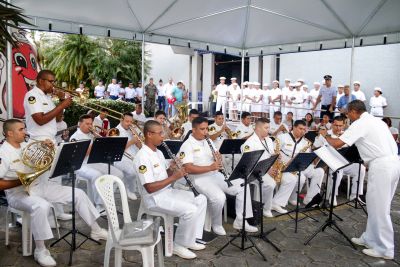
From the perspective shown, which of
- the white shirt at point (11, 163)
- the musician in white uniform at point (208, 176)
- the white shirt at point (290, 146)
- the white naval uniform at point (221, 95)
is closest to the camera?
the white shirt at point (11, 163)

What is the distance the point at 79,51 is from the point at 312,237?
22.6m

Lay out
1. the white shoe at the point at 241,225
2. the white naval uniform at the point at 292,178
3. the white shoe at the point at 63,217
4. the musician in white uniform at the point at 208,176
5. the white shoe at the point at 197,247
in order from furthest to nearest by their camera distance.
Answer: the white naval uniform at the point at 292,178, the white shoe at the point at 63,217, the white shoe at the point at 241,225, the musician in white uniform at the point at 208,176, the white shoe at the point at 197,247

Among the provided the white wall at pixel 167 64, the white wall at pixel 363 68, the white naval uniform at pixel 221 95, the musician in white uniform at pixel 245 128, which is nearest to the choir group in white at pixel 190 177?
the musician in white uniform at pixel 245 128

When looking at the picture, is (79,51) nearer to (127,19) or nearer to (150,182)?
(127,19)

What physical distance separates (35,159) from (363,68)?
14908 mm

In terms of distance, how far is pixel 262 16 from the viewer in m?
9.48

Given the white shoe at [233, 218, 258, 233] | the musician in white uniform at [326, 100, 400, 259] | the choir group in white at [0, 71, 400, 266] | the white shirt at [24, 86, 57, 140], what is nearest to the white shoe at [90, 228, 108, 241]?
the choir group in white at [0, 71, 400, 266]

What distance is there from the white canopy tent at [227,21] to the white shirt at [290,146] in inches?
125

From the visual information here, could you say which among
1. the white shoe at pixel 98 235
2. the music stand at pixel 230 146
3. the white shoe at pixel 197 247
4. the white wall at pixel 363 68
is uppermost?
the white wall at pixel 363 68

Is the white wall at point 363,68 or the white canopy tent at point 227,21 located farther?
the white wall at point 363,68

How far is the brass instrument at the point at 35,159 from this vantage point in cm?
453

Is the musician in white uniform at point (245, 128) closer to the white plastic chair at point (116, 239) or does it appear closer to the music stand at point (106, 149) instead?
the music stand at point (106, 149)

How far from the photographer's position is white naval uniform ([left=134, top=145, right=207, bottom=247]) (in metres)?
4.82

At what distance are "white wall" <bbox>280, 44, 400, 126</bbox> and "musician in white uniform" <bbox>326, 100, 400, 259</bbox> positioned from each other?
34.3 ft
